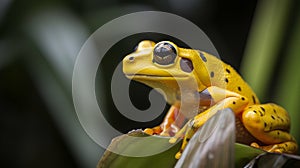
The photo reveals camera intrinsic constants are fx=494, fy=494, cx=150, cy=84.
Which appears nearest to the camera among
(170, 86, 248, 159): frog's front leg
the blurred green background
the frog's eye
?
(170, 86, 248, 159): frog's front leg

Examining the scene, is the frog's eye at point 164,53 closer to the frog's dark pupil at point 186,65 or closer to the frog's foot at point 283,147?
the frog's dark pupil at point 186,65

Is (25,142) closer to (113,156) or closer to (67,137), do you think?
(67,137)

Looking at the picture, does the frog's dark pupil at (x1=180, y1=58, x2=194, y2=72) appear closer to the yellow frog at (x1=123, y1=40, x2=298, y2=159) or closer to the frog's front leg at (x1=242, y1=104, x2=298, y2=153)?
the yellow frog at (x1=123, y1=40, x2=298, y2=159)

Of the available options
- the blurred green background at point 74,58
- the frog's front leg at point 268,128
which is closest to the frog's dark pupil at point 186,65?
the frog's front leg at point 268,128

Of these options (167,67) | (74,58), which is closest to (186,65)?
(167,67)

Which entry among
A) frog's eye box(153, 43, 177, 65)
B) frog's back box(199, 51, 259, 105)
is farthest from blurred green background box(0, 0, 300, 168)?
frog's eye box(153, 43, 177, 65)

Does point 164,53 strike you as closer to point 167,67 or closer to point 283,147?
point 167,67

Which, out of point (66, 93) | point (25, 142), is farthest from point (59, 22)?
point (25, 142)
